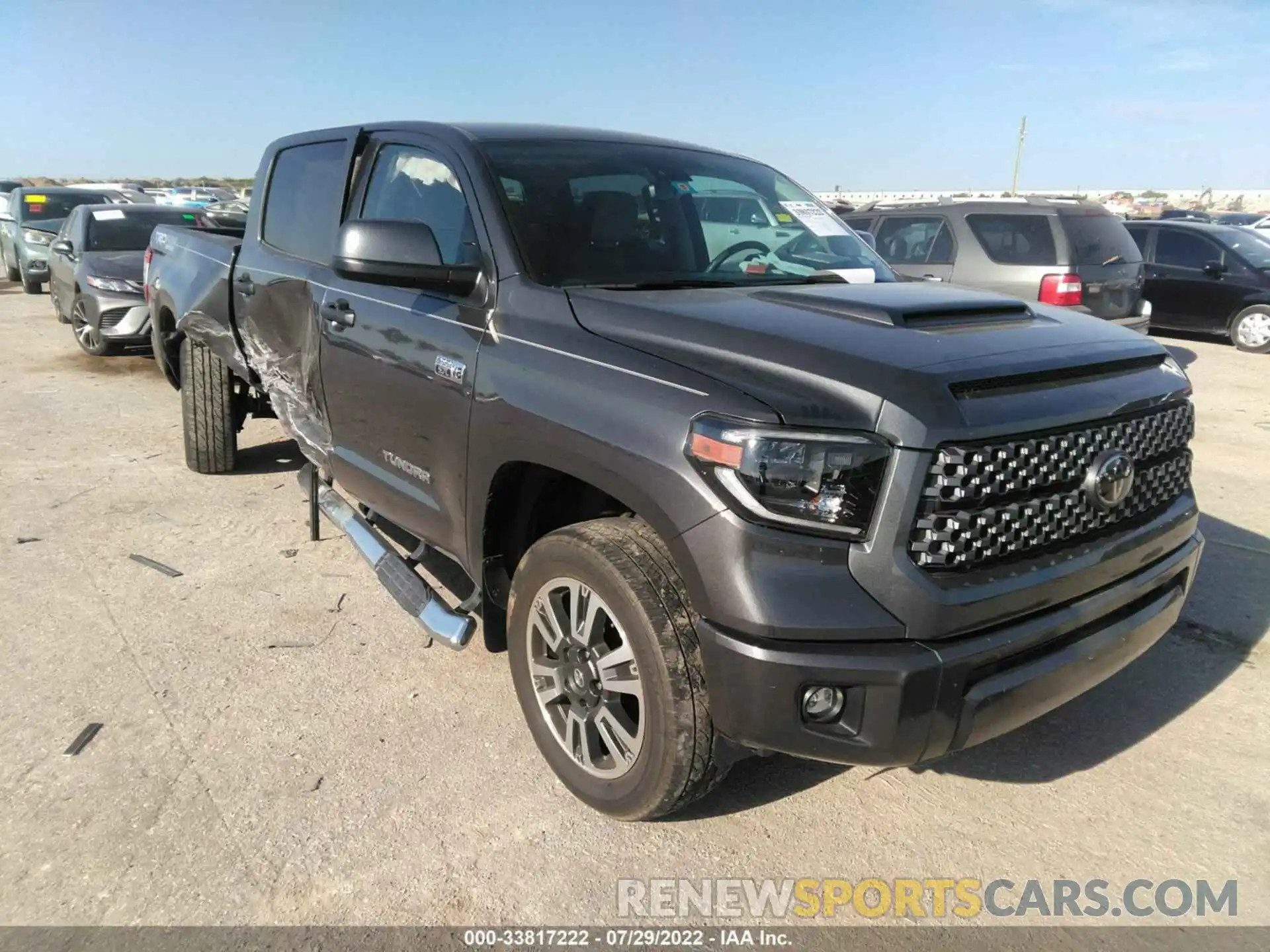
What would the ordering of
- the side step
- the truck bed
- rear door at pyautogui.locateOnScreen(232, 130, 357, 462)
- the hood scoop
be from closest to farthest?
the hood scoop < the side step < rear door at pyautogui.locateOnScreen(232, 130, 357, 462) < the truck bed

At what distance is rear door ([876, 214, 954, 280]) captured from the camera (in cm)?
887

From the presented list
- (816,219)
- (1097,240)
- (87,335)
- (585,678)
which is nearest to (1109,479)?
(585,678)

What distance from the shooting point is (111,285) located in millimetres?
9586

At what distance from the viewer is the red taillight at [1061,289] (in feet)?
27.1

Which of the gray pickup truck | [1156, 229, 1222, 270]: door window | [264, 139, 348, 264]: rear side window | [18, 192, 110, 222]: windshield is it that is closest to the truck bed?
[264, 139, 348, 264]: rear side window

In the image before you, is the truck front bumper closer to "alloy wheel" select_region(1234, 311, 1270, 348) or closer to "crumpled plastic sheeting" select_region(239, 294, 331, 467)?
"crumpled plastic sheeting" select_region(239, 294, 331, 467)

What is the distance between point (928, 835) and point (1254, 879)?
0.83 meters

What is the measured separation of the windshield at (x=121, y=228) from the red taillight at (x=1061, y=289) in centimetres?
878

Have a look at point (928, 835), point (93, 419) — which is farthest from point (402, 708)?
point (93, 419)

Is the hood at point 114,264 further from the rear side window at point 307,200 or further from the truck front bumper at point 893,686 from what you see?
the truck front bumper at point 893,686

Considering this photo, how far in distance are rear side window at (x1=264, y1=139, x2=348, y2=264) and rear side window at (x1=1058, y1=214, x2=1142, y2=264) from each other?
6.72 m

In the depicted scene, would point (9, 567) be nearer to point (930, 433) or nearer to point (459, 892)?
point (459, 892)

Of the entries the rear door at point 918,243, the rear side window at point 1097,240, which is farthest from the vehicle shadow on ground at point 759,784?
the rear side window at point 1097,240

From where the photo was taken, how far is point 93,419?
24.8ft
